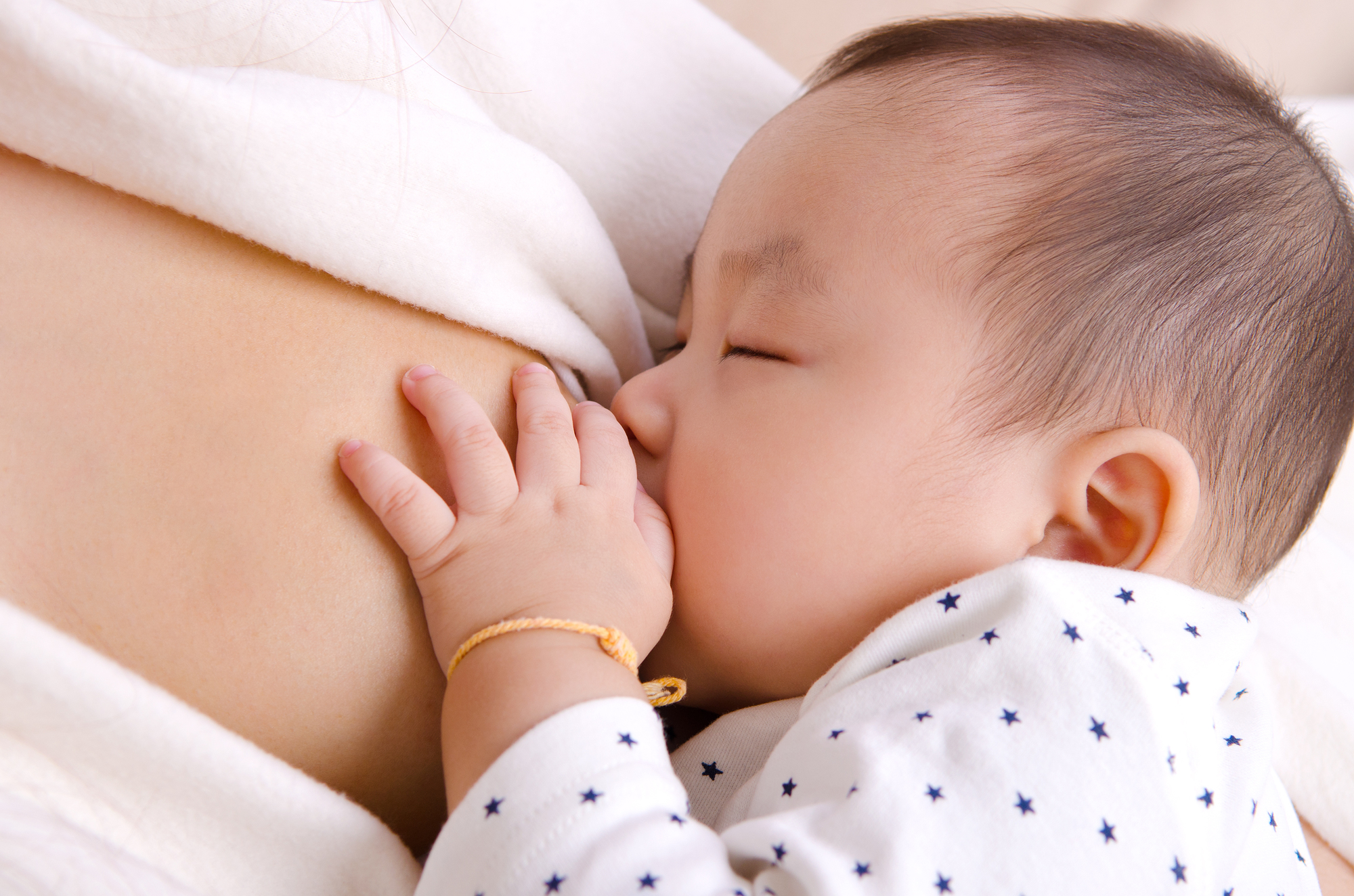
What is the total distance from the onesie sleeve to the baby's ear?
421mm

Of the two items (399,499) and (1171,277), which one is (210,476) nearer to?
(399,499)

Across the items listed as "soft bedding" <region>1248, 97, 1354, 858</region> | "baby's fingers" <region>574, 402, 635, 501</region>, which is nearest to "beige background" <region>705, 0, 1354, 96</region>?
"soft bedding" <region>1248, 97, 1354, 858</region>

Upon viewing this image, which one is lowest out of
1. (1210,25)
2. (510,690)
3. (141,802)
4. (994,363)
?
(141,802)

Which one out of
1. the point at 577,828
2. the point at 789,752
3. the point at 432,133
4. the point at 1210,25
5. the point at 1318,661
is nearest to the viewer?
the point at 577,828

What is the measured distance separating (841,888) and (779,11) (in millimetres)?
1606

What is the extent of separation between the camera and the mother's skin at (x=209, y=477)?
2.15ft

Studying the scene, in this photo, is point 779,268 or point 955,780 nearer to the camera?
point 955,780

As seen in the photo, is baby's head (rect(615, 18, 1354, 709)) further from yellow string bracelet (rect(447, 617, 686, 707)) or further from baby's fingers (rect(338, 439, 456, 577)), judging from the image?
baby's fingers (rect(338, 439, 456, 577))

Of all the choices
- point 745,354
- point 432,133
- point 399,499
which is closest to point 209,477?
point 399,499

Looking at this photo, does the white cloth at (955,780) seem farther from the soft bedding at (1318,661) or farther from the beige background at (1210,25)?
the beige background at (1210,25)

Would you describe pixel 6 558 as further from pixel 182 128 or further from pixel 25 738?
pixel 182 128

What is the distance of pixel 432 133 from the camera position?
82cm

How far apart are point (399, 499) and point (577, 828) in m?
0.29

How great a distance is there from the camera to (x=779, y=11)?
170cm
